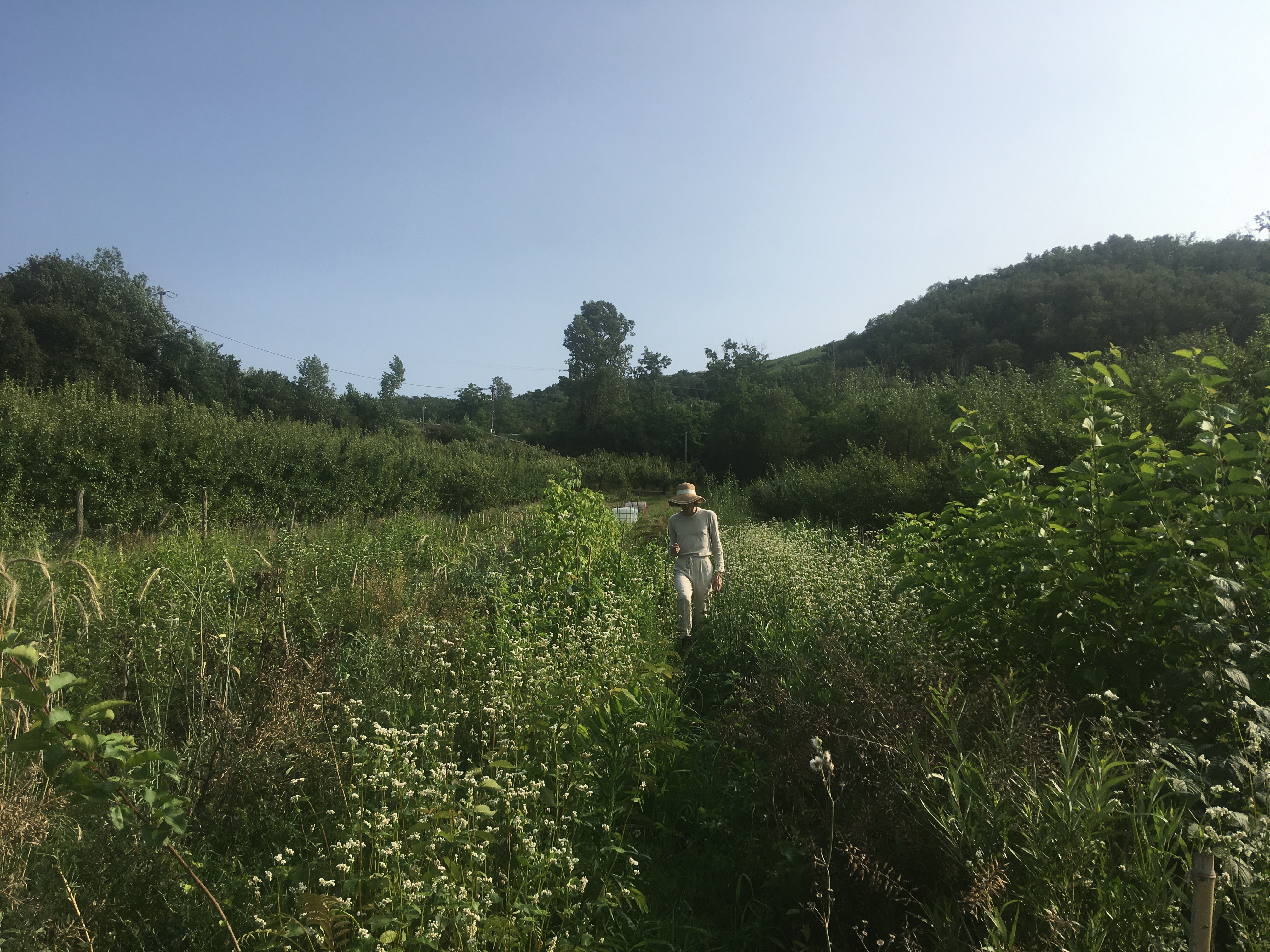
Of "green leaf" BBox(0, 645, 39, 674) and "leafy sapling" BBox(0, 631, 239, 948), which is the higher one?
"green leaf" BBox(0, 645, 39, 674)

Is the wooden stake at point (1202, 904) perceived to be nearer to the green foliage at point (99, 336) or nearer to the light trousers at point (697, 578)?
the light trousers at point (697, 578)

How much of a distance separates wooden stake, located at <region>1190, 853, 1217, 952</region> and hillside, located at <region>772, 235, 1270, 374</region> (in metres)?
34.6

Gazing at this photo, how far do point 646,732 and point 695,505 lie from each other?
3.74m

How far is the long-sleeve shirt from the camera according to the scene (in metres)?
7.15

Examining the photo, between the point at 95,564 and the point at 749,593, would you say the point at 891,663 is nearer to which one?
the point at 749,593

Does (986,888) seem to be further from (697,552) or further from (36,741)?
(697,552)

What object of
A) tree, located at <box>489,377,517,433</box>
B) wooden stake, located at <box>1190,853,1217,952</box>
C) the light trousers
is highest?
tree, located at <box>489,377,517,433</box>

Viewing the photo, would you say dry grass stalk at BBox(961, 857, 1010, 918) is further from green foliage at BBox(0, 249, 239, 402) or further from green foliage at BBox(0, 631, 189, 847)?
green foliage at BBox(0, 249, 239, 402)

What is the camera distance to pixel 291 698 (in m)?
2.98

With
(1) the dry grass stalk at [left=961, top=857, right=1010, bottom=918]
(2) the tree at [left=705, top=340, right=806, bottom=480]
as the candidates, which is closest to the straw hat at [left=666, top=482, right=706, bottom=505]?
(1) the dry grass stalk at [left=961, top=857, right=1010, bottom=918]

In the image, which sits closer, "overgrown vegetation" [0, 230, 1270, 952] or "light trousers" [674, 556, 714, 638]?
"overgrown vegetation" [0, 230, 1270, 952]

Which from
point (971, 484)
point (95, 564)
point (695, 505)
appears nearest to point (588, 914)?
point (971, 484)

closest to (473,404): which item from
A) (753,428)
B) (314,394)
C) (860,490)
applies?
(314,394)

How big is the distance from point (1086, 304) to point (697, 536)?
131 feet
